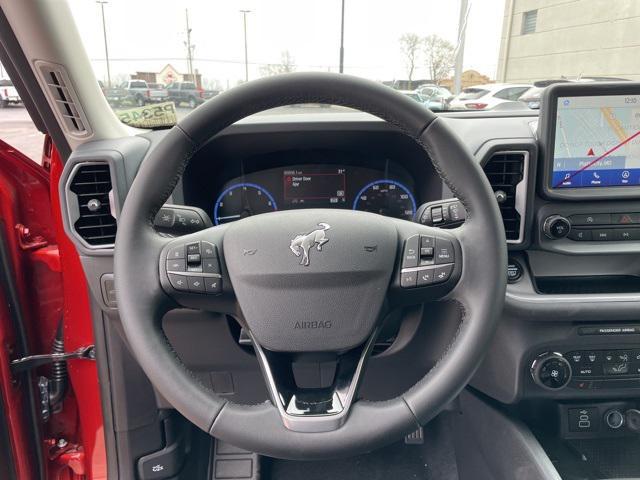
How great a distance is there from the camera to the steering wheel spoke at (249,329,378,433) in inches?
35.1

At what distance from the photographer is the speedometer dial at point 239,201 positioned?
1710 mm

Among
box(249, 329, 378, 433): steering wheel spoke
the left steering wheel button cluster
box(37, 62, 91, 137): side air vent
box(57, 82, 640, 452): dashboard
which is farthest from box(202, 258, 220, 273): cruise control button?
box(37, 62, 91, 137): side air vent

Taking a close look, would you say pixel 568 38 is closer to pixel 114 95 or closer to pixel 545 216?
pixel 545 216

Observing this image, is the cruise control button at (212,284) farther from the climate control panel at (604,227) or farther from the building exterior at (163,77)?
the climate control panel at (604,227)

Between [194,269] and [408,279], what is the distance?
1.41 feet

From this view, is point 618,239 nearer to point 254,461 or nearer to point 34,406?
point 254,461

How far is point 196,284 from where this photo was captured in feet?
3.35

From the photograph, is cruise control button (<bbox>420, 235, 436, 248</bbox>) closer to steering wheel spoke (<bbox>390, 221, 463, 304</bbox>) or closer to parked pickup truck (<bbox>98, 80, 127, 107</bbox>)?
steering wheel spoke (<bbox>390, 221, 463, 304</bbox>)

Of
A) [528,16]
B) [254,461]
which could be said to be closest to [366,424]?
[254,461]

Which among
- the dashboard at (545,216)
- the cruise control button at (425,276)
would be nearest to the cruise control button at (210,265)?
the dashboard at (545,216)

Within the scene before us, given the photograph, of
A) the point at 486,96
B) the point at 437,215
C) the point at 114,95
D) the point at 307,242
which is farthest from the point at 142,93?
the point at 486,96

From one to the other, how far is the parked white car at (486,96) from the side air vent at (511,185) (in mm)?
371

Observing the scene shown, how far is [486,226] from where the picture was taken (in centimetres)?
99

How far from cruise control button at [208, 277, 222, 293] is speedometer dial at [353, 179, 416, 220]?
79 centimetres
